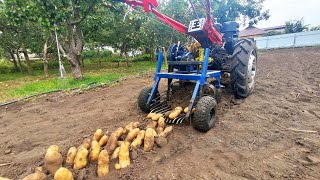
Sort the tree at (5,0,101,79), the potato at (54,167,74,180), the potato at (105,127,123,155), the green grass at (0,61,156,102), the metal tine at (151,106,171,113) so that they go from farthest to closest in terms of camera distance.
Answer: the green grass at (0,61,156,102), the tree at (5,0,101,79), the metal tine at (151,106,171,113), the potato at (105,127,123,155), the potato at (54,167,74,180)

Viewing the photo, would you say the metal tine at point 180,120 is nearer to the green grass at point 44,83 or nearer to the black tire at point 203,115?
the black tire at point 203,115

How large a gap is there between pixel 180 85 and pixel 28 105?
465cm

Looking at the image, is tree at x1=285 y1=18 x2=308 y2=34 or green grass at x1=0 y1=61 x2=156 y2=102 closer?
green grass at x1=0 y1=61 x2=156 y2=102

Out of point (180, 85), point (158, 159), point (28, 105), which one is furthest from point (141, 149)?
point (28, 105)

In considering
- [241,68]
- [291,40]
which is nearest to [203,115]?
[241,68]

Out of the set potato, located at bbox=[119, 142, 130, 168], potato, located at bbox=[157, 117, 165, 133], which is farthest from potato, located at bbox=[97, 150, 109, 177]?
potato, located at bbox=[157, 117, 165, 133]

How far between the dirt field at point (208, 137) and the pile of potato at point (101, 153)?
10 cm

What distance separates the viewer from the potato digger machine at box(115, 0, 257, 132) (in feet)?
11.9

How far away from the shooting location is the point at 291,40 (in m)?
20.9

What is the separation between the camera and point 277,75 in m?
8.23

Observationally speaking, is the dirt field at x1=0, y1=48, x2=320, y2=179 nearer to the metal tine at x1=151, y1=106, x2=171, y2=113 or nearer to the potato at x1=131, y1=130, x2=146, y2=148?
the potato at x1=131, y1=130, x2=146, y2=148

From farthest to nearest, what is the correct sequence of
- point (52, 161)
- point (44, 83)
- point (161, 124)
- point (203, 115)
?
point (44, 83), point (161, 124), point (203, 115), point (52, 161)

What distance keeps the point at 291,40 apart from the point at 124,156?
23.1m

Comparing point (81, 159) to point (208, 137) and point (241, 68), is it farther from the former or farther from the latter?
point (241, 68)
